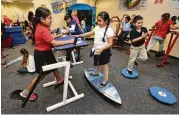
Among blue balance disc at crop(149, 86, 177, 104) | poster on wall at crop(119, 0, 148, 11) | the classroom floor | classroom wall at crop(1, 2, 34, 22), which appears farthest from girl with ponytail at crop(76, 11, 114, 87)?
classroom wall at crop(1, 2, 34, 22)

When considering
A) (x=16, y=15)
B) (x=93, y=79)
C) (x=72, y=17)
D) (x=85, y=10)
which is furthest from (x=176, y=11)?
(x=16, y=15)

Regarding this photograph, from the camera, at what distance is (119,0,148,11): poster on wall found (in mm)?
4537

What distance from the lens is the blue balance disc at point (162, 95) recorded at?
193cm

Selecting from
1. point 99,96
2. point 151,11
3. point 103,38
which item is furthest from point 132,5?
point 99,96

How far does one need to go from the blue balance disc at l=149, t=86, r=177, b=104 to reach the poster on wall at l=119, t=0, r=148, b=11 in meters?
3.31

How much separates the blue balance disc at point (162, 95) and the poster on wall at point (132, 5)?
3.31m

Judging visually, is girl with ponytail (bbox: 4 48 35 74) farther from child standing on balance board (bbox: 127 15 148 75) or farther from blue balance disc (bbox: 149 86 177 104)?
blue balance disc (bbox: 149 86 177 104)

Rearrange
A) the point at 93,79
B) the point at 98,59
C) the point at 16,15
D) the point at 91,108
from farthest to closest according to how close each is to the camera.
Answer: the point at 16,15
the point at 93,79
the point at 98,59
the point at 91,108

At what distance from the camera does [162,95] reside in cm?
204

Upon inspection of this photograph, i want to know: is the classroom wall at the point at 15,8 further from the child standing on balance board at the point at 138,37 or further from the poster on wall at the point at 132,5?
the child standing on balance board at the point at 138,37

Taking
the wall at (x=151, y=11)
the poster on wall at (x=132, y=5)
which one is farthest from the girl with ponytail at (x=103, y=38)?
the poster on wall at (x=132, y=5)

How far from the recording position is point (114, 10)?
5.61 meters

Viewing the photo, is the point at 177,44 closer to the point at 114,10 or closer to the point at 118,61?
the point at 118,61

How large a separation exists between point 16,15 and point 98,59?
794 centimetres
